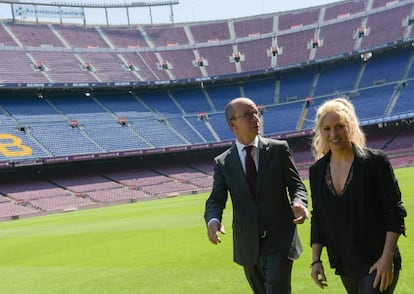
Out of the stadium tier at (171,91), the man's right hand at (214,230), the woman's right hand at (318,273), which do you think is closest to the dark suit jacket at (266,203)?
the man's right hand at (214,230)

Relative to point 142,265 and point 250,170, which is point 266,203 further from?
point 142,265

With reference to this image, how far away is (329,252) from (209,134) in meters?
54.1

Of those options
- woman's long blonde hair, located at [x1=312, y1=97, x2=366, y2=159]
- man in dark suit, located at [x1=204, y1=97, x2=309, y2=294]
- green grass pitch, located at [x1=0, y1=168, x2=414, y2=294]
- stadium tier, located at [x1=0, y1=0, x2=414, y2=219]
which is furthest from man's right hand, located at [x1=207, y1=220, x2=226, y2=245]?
stadium tier, located at [x1=0, y1=0, x2=414, y2=219]

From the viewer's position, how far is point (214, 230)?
4.60m

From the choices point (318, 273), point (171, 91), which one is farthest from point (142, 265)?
point (171, 91)

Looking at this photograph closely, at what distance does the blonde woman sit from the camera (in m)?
3.69

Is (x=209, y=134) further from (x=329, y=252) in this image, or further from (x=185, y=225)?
(x=329, y=252)

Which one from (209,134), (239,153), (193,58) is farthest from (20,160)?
(239,153)

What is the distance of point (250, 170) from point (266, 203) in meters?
0.35

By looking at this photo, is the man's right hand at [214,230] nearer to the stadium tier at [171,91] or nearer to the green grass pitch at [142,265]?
the green grass pitch at [142,265]

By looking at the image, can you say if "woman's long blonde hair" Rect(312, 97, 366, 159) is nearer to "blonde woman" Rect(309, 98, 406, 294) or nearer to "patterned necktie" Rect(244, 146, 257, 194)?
"blonde woman" Rect(309, 98, 406, 294)

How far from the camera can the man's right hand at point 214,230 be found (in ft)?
15.0

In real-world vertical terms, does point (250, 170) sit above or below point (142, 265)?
above

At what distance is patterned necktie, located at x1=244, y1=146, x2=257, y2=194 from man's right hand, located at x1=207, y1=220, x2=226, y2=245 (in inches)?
18.3
